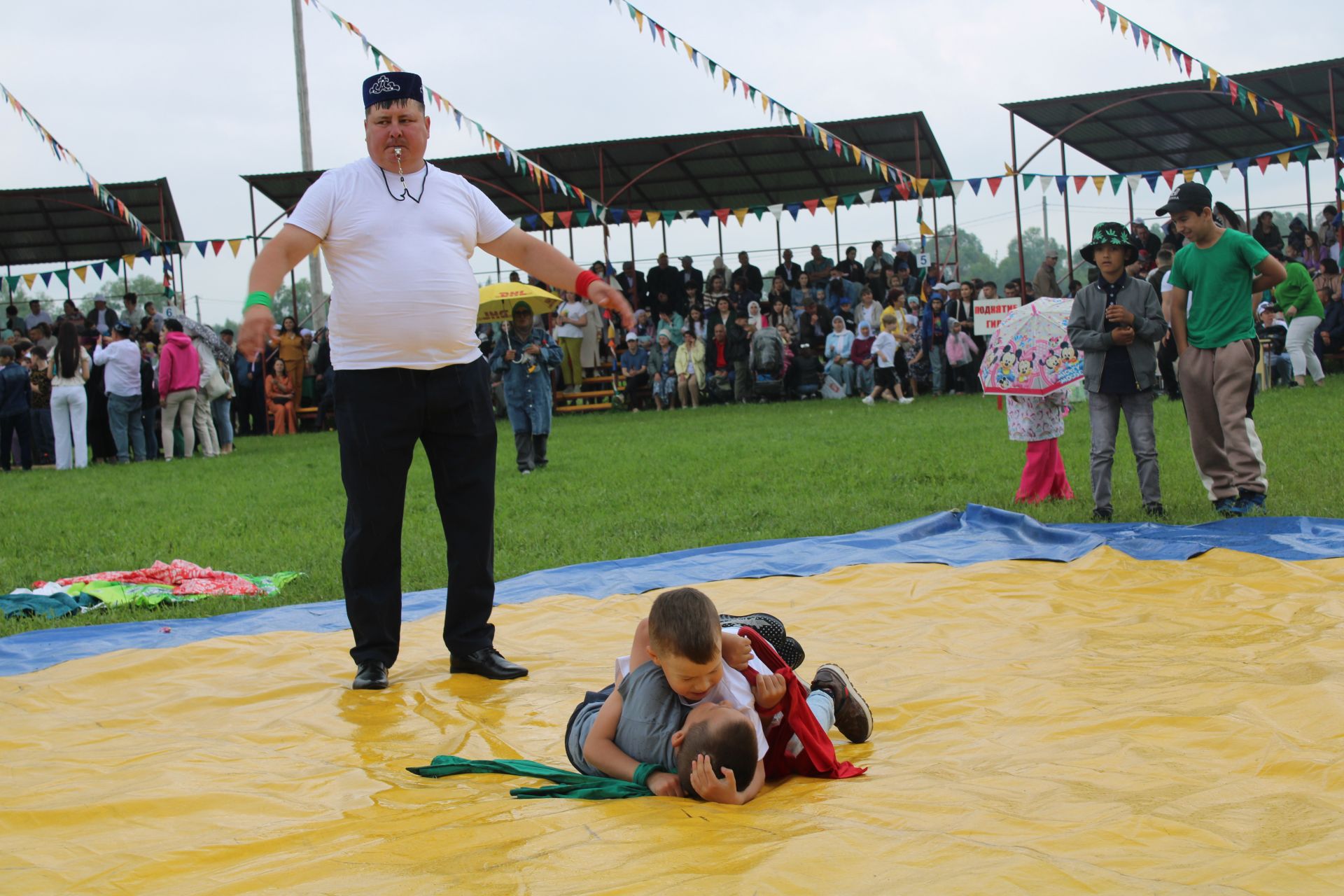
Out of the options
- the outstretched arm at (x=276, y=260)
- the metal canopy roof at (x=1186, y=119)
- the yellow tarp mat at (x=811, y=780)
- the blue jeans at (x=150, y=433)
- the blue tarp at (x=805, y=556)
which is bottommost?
the yellow tarp mat at (x=811, y=780)

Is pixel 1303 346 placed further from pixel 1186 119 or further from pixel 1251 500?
pixel 1251 500

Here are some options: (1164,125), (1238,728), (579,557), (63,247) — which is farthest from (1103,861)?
(63,247)

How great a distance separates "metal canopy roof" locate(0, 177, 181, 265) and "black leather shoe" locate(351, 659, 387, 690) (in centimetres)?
2020

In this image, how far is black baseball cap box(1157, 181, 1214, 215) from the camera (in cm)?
716

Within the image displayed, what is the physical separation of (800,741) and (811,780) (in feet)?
0.33

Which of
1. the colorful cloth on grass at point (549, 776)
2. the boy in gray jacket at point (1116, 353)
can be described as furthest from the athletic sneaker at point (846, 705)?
the boy in gray jacket at point (1116, 353)

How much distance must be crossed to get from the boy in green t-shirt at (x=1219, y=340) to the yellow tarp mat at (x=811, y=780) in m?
1.75

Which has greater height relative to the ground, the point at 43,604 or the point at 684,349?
the point at 684,349

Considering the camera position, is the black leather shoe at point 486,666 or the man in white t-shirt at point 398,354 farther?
the black leather shoe at point 486,666

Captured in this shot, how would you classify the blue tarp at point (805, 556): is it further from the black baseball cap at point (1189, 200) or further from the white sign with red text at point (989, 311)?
the white sign with red text at point (989, 311)

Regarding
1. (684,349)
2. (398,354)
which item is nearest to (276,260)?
(398,354)

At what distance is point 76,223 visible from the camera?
26094 millimetres

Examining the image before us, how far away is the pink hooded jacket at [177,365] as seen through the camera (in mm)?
15875

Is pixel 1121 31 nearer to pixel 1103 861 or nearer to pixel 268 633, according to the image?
pixel 268 633
